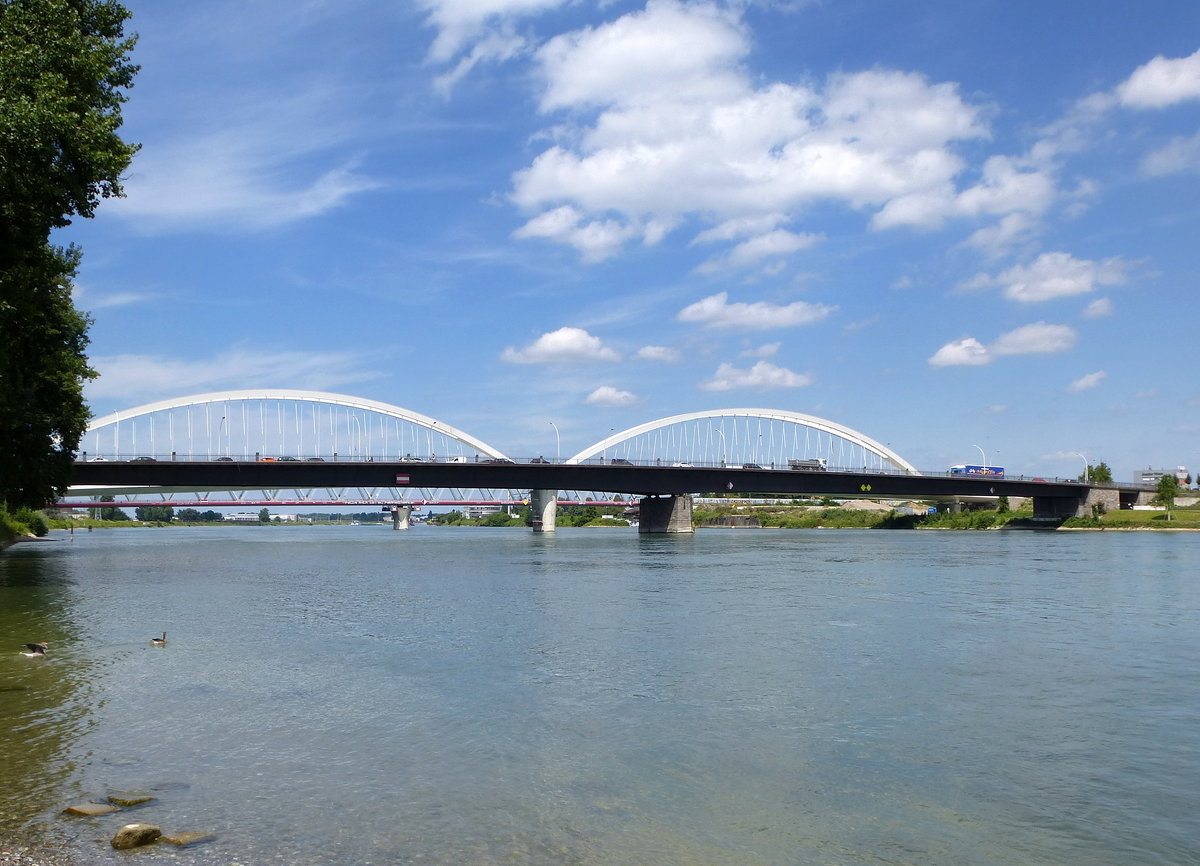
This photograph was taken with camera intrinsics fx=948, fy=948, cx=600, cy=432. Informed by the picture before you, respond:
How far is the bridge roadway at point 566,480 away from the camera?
83250mm

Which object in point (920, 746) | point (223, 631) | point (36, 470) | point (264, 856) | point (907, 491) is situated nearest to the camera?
point (264, 856)

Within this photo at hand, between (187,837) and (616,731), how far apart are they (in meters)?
6.93

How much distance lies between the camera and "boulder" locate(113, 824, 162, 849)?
9500mm

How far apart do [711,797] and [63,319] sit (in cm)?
3658

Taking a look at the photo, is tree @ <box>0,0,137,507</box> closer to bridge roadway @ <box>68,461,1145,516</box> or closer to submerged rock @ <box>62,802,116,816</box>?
submerged rock @ <box>62,802,116,816</box>

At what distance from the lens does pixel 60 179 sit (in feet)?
69.9

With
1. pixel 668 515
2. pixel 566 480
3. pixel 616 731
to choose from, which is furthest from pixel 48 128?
pixel 668 515

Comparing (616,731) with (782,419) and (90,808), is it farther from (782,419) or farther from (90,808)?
(782,419)

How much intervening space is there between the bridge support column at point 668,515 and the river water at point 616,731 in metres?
83.7

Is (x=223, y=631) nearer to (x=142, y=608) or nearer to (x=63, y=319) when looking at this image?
(x=142, y=608)

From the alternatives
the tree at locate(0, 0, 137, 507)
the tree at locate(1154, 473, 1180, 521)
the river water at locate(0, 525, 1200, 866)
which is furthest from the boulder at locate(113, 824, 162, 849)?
the tree at locate(1154, 473, 1180, 521)

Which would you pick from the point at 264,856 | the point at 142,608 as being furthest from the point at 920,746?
the point at 142,608

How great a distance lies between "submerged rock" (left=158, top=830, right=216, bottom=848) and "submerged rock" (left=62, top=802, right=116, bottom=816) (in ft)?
4.18

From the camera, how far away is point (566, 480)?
9881 cm
